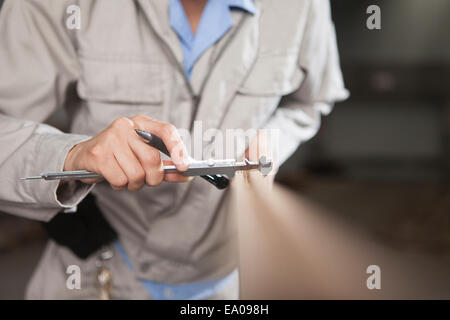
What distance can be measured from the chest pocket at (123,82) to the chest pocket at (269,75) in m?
0.11

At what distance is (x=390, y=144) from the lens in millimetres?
2678

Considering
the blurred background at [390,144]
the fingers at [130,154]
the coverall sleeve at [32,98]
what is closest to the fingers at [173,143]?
the fingers at [130,154]

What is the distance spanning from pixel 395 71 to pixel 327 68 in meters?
2.01

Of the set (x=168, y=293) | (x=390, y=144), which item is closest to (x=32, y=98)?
(x=168, y=293)

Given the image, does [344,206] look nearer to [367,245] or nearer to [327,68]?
[367,245]

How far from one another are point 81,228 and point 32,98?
0.62 feet

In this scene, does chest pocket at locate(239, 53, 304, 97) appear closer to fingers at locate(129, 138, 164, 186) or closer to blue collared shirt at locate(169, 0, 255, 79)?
blue collared shirt at locate(169, 0, 255, 79)

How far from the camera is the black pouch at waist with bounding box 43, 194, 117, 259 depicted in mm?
570

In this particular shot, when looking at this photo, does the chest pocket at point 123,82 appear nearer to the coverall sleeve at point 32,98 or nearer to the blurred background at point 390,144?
the coverall sleeve at point 32,98

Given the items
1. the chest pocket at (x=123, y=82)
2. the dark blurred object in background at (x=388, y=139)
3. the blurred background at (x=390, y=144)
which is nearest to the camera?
the chest pocket at (x=123, y=82)

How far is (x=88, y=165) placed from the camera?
0.40 metres

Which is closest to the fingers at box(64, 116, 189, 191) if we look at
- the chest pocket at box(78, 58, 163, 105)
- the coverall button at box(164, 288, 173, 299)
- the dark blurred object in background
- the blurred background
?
the chest pocket at box(78, 58, 163, 105)

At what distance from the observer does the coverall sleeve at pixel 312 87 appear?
0.57 m

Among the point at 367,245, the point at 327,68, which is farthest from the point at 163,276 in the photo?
the point at 367,245
